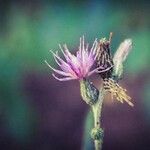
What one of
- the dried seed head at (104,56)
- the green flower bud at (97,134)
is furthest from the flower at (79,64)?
the green flower bud at (97,134)

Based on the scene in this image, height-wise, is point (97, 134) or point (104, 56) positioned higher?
point (104, 56)

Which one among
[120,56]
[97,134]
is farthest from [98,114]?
[120,56]

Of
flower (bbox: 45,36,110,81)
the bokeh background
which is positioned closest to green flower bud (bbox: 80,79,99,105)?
flower (bbox: 45,36,110,81)

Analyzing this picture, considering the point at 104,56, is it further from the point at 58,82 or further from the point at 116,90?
the point at 58,82

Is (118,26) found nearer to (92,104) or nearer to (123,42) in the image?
(123,42)

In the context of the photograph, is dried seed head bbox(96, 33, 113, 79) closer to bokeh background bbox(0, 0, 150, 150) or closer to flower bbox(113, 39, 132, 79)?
flower bbox(113, 39, 132, 79)

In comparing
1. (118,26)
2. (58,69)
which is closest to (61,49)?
(58,69)
